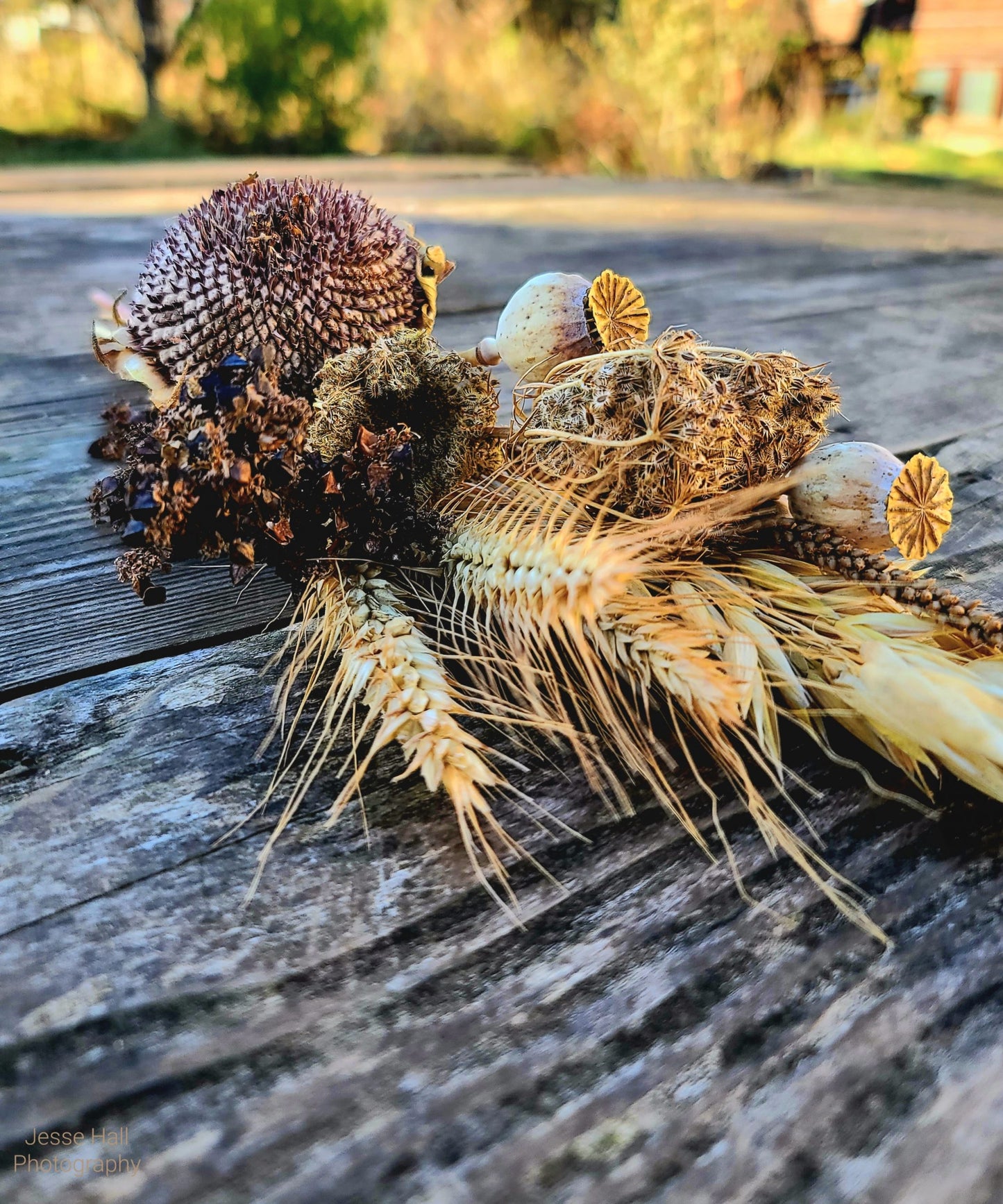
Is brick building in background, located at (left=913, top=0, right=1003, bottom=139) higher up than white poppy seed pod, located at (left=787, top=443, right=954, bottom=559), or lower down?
higher up

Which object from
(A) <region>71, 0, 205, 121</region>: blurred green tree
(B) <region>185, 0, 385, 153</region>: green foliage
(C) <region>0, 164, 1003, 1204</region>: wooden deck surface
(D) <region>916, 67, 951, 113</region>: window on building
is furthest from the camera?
(D) <region>916, 67, 951, 113</region>: window on building

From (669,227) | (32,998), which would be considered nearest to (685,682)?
(32,998)

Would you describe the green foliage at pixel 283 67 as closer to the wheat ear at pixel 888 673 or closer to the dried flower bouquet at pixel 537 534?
the dried flower bouquet at pixel 537 534

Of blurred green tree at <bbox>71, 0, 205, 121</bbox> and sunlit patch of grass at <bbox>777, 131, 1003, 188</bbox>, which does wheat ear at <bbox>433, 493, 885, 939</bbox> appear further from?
blurred green tree at <bbox>71, 0, 205, 121</bbox>

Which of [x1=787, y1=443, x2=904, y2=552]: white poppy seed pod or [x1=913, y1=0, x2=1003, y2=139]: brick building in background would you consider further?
[x1=913, y1=0, x2=1003, y2=139]: brick building in background

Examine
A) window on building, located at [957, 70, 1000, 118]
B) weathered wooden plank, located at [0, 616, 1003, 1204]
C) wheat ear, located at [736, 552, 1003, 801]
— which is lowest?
weathered wooden plank, located at [0, 616, 1003, 1204]

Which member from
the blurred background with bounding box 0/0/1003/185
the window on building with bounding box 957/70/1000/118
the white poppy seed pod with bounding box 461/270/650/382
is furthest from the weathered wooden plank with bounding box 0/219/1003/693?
the window on building with bounding box 957/70/1000/118

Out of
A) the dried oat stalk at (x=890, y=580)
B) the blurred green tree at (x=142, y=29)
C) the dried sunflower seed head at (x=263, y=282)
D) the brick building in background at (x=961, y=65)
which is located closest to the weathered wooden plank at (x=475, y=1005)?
the dried oat stalk at (x=890, y=580)

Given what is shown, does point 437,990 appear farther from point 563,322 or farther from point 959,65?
point 959,65

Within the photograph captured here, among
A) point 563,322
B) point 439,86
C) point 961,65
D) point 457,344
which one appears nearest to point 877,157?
point 961,65
